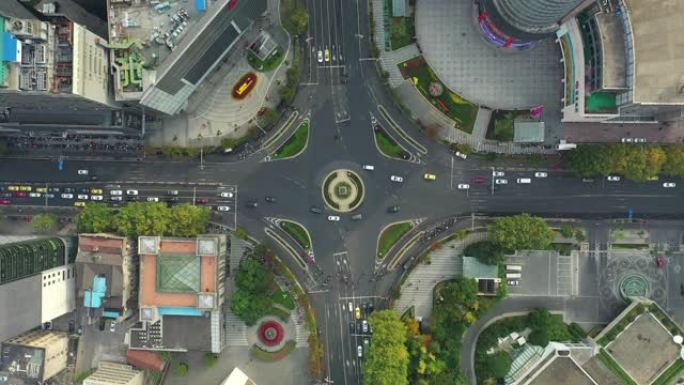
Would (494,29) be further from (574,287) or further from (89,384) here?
(89,384)

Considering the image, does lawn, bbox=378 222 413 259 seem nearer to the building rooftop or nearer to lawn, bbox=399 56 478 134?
lawn, bbox=399 56 478 134

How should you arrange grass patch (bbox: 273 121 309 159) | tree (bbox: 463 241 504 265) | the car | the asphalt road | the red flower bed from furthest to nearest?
grass patch (bbox: 273 121 309 159) → the red flower bed → the asphalt road → the car → tree (bbox: 463 241 504 265)

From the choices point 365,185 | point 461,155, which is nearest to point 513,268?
point 461,155

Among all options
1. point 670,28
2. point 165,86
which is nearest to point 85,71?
point 165,86

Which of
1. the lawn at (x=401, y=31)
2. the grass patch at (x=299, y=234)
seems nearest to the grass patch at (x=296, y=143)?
the grass patch at (x=299, y=234)

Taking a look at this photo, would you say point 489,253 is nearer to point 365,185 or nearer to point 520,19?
point 365,185

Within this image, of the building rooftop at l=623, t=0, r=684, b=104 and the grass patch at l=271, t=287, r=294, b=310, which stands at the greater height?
the building rooftop at l=623, t=0, r=684, b=104

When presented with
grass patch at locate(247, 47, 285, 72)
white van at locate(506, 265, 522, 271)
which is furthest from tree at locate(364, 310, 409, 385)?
grass patch at locate(247, 47, 285, 72)
